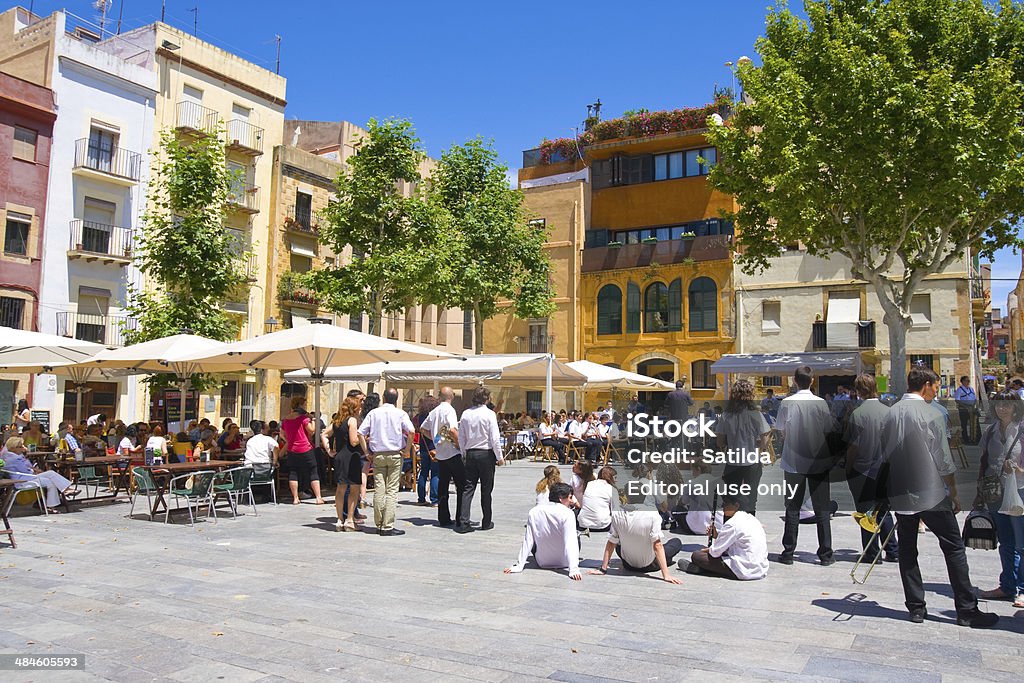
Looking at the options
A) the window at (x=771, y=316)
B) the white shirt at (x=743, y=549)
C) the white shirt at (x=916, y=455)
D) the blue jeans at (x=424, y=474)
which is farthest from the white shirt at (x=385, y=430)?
the window at (x=771, y=316)

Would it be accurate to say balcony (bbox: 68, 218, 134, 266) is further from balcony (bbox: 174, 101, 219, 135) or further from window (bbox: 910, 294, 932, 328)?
window (bbox: 910, 294, 932, 328)

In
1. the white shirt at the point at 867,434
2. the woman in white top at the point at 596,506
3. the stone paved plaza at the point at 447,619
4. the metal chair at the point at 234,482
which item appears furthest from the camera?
the metal chair at the point at 234,482

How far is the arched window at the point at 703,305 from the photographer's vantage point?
34.6 m

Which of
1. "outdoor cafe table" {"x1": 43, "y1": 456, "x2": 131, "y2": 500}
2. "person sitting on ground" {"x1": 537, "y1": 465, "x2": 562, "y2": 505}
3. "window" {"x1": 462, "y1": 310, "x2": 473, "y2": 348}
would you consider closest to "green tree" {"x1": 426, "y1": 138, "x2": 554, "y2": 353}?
"window" {"x1": 462, "y1": 310, "x2": 473, "y2": 348}

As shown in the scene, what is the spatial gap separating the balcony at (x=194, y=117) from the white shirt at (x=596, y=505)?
84.6 feet

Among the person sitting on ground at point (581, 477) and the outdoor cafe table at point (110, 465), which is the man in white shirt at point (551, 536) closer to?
the person sitting on ground at point (581, 477)

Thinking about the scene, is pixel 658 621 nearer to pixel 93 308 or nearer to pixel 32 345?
pixel 32 345

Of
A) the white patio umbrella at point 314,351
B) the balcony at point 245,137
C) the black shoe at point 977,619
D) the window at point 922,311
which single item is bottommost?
the black shoe at point 977,619

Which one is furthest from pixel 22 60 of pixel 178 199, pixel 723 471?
pixel 723 471

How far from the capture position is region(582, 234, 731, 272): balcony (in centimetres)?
3450

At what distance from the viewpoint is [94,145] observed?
28.8 metres

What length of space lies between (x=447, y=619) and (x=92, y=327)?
84.9 feet

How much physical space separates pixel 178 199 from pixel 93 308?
898 centimetres

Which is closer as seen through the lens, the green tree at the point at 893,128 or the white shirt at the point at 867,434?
the white shirt at the point at 867,434
